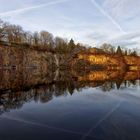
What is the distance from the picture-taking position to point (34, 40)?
11281 cm

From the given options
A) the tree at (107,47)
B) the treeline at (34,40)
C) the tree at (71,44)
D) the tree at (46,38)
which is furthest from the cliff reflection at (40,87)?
the tree at (107,47)

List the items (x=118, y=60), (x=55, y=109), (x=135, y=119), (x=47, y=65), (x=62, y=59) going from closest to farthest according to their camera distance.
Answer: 1. (x=135, y=119)
2. (x=55, y=109)
3. (x=47, y=65)
4. (x=62, y=59)
5. (x=118, y=60)

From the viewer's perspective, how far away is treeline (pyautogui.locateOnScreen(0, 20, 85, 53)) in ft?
299

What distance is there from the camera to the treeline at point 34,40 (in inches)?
3583

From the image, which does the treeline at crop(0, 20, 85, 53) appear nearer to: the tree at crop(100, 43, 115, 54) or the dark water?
the tree at crop(100, 43, 115, 54)

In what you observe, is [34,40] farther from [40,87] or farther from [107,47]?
[40,87]

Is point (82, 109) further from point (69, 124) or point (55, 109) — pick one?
point (69, 124)

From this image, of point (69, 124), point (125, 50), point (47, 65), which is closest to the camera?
point (69, 124)

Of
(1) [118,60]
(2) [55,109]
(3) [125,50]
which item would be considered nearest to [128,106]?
(2) [55,109]

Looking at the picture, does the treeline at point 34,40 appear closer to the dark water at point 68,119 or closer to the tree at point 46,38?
the tree at point 46,38

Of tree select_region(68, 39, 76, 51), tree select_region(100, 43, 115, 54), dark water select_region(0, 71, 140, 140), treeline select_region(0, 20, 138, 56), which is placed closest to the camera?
dark water select_region(0, 71, 140, 140)

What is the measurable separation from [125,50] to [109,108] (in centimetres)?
16351

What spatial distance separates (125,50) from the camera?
175625 millimetres

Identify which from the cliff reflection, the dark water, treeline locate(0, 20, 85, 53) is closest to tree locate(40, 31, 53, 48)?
treeline locate(0, 20, 85, 53)
